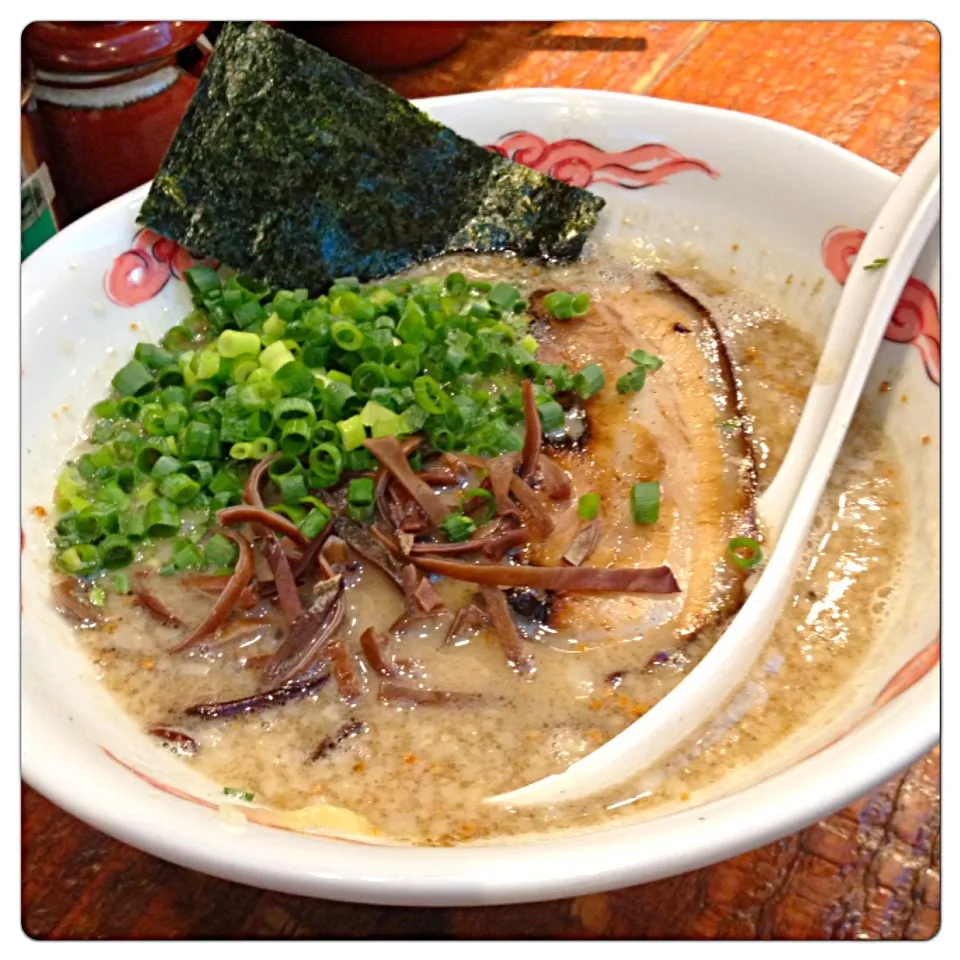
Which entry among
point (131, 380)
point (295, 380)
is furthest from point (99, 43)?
point (295, 380)

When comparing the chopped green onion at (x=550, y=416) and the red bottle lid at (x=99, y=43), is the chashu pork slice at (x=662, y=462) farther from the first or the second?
the red bottle lid at (x=99, y=43)

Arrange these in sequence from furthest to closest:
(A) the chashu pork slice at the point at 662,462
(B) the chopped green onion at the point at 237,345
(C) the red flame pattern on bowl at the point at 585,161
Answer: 1. (C) the red flame pattern on bowl at the point at 585,161
2. (B) the chopped green onion at the point at 237,345
3. (A) the chashu pork slice at the point at 662,462

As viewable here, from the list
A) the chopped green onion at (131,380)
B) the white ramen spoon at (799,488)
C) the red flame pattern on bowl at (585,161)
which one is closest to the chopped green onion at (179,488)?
the chopped green onion at (131,380)

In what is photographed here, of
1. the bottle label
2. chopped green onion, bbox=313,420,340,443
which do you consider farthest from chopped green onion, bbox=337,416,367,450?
the bottle label

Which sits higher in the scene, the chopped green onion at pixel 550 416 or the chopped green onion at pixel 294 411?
the chopped green onion at pixel 294 411

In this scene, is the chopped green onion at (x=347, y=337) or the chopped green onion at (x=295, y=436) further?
the chopped green onion at (x=347, y=337)

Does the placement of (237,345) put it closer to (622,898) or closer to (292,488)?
(292,488)

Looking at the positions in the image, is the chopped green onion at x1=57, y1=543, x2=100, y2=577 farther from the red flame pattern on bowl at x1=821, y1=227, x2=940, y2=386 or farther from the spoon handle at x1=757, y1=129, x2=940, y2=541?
the red flame pattern on bowl at x1=821, y1=227, x2=940, y2=386

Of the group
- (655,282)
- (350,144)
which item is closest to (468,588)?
(655,282)

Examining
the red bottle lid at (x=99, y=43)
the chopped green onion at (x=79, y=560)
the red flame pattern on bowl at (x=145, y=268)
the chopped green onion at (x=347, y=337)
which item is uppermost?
the red bottle lid at (x=99, y=43)
